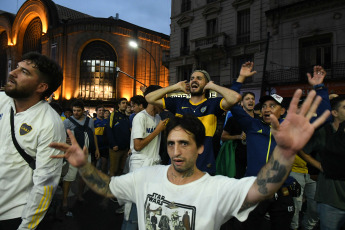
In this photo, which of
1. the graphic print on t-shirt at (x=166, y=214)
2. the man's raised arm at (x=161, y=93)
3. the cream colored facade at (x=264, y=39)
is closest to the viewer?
the graphic print on t-shirt at (x=166, y=214)

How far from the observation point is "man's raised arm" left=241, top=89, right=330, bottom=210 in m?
1.47

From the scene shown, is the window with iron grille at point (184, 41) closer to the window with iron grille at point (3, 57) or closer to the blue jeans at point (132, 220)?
the blue jeans at point (132, 220)

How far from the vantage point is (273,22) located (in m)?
17.1

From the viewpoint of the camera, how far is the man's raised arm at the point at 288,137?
1.47 meters

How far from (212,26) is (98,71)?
1702cm

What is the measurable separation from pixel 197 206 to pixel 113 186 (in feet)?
2.44

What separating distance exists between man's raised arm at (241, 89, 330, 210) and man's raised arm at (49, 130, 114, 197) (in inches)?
47.3

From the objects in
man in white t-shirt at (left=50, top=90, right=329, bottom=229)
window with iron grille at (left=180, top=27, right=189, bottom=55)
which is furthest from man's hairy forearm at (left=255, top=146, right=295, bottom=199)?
window with iron grille at (left=180, top=27, right=189, bottom=55)

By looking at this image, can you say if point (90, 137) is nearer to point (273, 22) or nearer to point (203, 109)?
point (203, 109)

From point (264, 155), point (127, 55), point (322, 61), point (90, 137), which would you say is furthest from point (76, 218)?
point (127, 55)

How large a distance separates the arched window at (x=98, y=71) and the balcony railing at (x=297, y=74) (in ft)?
67.0

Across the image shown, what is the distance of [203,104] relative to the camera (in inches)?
129

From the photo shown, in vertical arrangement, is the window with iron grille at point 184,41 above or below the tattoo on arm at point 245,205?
above

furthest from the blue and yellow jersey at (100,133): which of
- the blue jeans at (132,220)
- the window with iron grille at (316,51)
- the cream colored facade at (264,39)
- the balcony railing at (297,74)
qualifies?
the window with iron grille at (316,51)
